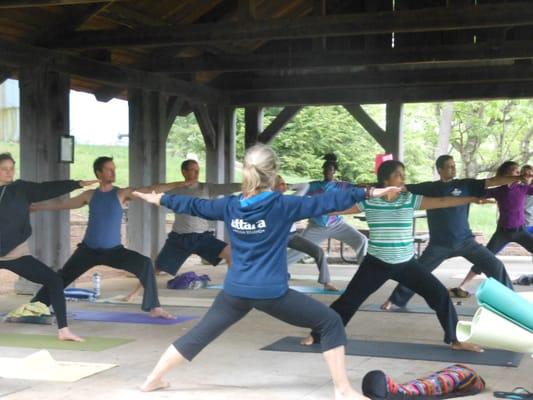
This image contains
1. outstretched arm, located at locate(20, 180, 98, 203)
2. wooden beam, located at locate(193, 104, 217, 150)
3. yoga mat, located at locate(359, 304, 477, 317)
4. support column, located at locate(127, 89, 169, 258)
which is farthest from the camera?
wooden beam, located at locate(193, 104, 217, 150)

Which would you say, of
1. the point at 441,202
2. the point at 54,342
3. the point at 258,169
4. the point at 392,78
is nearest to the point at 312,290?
the point at 392,78

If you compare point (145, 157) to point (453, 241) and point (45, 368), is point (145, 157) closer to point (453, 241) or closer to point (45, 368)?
point (453, 241)

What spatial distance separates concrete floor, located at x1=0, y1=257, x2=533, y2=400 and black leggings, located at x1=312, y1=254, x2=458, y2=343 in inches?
18.5

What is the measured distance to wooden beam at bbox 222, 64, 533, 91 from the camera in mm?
12383

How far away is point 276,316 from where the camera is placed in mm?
4988

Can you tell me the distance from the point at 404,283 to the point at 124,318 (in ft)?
9.41

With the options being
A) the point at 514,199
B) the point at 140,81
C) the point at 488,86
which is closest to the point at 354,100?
the point at 488,86

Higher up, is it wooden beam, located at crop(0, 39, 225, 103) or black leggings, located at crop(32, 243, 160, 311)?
wooden beam, located at crop(0, 39, 225, 103)

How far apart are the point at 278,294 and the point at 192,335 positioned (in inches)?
21.7

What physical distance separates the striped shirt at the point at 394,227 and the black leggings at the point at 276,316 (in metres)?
1.50

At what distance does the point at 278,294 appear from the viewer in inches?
194

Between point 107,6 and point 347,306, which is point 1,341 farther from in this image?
point 107,6

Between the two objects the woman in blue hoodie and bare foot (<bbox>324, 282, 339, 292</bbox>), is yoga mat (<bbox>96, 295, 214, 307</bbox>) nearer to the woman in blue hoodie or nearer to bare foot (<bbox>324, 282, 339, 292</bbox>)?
bare foot (<bbox>324, 282, 339, 292</bbox>)

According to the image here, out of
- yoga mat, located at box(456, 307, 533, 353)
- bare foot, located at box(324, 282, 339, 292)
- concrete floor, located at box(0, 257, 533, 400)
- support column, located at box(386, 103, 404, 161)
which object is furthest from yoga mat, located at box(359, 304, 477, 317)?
support column, located at box(386, 103, 404, 161)
